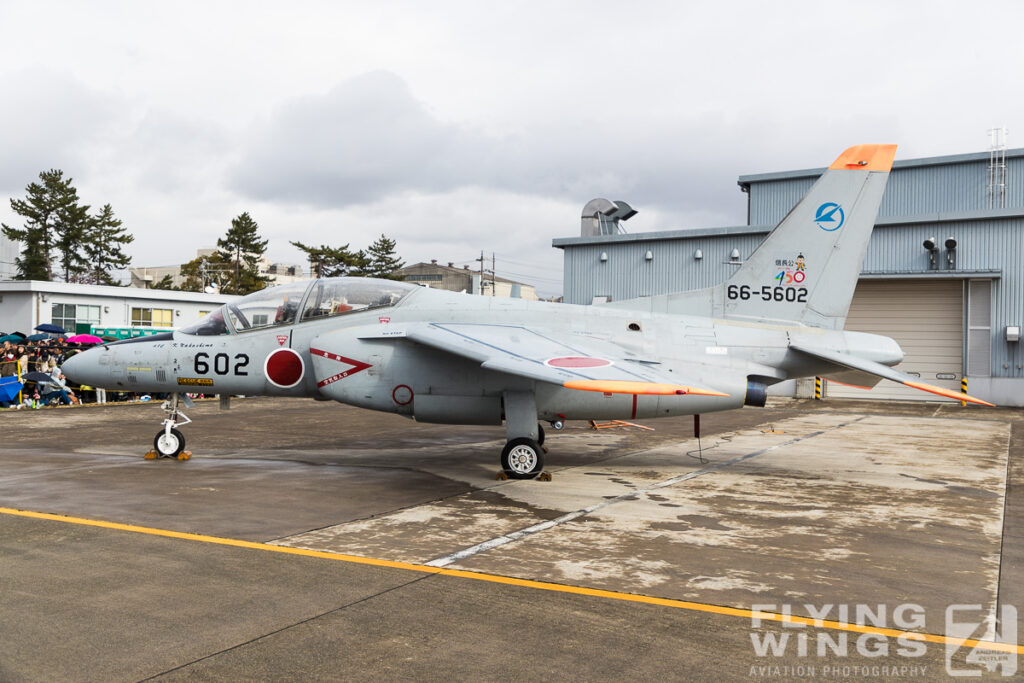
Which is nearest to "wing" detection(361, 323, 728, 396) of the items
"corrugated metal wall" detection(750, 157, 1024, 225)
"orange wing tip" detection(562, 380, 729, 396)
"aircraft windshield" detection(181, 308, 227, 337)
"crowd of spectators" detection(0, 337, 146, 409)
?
"orange wing tip" detection(562, 380, 729, 396)

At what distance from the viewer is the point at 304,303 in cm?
1202

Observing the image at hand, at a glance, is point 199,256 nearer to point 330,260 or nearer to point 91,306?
point 330,260

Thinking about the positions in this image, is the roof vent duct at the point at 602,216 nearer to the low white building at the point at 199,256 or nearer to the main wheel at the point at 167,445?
the main wheel at the point at 167,445

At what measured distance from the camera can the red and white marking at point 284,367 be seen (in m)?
11.8

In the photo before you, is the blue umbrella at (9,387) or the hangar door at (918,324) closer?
the blue umbrella at (9,387)

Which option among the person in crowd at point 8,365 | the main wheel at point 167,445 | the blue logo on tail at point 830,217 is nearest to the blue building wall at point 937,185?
the blue logo on tail at point 830,217

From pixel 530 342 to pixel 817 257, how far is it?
218 inches

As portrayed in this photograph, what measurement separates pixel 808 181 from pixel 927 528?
34.7 metres

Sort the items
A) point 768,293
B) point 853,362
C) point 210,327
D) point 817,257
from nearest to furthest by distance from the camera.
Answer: point 853,362 → point 210,327 → point 817,257 → point 768,293

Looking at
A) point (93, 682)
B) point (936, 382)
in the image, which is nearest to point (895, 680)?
point (93, 682)

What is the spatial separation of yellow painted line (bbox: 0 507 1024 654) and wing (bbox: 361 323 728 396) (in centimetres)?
349

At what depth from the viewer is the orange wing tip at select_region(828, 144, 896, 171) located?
12.2 metres

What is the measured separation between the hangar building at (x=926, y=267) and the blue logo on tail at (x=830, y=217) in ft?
68.9

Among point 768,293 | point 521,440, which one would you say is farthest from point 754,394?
point 521,440
